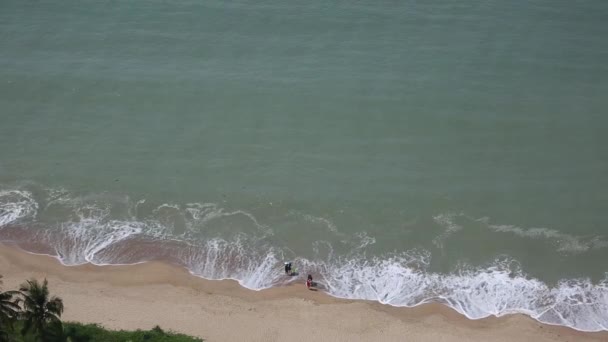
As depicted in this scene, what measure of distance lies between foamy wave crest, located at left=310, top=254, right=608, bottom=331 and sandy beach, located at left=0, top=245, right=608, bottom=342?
730 mm

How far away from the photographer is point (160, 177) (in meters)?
44.4


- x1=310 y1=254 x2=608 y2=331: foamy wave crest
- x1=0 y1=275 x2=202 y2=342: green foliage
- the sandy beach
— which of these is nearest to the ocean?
x1=310 y1=254 x2=608 y2=331: foamy wave crest

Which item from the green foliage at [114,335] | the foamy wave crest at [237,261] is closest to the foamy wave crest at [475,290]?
the foamy wave crest at [237,261]

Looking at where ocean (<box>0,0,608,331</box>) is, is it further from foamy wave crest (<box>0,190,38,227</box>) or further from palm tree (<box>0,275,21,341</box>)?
palm tree (<box>0,275,21,341</box>)

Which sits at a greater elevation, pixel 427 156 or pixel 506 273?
pixel 427 156

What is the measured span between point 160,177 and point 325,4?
24.3 meters

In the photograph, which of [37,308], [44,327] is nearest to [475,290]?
[44,327]

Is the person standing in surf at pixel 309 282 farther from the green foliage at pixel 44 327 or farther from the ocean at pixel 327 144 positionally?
the green foliage at pixel 44 327

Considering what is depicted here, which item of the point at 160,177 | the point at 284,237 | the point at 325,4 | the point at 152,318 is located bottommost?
the point at 152,318

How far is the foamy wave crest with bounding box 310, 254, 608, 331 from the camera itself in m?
35.6

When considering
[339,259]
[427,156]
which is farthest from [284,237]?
[427,156]

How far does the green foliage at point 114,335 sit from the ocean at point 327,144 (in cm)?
684

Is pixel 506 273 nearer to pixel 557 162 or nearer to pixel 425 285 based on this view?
pixel 425 285

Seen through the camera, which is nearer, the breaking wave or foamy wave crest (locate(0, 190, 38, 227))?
the breaking wave
